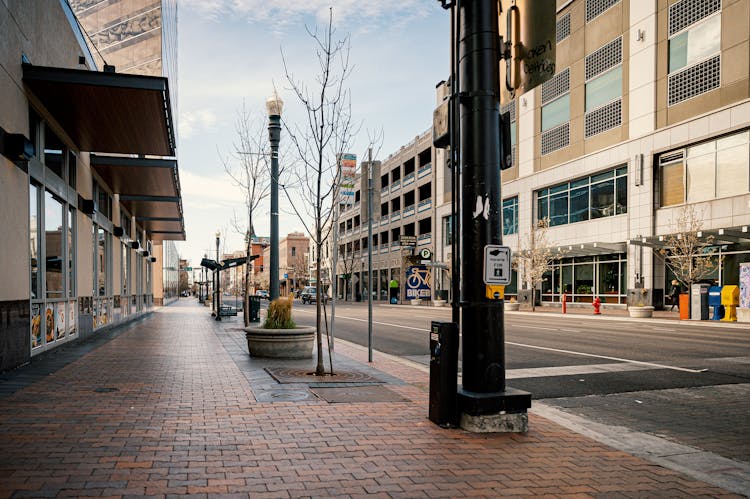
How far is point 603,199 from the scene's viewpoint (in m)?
37.2

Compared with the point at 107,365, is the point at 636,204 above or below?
above

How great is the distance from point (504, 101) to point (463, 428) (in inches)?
136

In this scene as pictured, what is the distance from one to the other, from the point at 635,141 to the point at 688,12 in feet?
22.6

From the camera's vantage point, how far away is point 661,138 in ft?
107

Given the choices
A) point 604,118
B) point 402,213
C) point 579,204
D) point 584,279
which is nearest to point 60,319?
point 604,118

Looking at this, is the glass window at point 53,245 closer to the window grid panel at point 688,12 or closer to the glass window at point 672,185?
the glass window at point 672,185

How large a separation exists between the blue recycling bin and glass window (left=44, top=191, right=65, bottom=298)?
967 inches

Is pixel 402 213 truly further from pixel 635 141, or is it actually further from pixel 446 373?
pixel 446 373

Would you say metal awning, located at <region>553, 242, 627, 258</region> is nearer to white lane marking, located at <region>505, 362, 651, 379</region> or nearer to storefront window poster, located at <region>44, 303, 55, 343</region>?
white lane marking, located at <region>505, 362, 651, 379</region>

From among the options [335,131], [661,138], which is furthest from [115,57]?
[661,138]

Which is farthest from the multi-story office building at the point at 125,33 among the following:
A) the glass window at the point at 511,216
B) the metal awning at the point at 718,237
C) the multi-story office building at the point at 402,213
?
the multi-story office building at the point at 402,213

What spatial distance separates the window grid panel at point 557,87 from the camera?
40812 mm

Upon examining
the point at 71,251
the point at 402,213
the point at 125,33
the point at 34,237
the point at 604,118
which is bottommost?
the point at 71,251

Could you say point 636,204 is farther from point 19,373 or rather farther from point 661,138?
point 19,373
